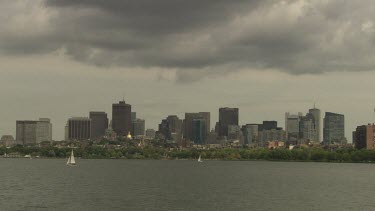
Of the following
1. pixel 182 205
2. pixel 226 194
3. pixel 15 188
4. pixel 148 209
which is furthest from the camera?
pixel 15 188

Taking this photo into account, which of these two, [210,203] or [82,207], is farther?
[210,203]

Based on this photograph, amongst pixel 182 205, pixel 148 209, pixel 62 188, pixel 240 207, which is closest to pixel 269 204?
pixel 240 207

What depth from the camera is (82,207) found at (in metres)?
93.0

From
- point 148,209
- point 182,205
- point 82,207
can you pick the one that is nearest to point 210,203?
point 182,205

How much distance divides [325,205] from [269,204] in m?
8.98

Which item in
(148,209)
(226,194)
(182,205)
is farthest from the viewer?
(226,194)

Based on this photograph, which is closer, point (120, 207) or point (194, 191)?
point (120, 207)

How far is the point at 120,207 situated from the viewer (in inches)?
3691

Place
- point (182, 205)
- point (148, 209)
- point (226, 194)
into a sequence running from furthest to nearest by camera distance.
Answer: point (226, 194) < point (182, 205) < point (148, 209)

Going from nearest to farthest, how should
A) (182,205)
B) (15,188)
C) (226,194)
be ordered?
(182,205)
(226,194)
(15,188)

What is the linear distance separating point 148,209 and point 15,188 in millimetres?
45582

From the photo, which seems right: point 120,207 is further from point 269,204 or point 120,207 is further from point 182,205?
point 269,204

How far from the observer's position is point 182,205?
97750 mm

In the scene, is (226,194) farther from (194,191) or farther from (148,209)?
(148,209)
